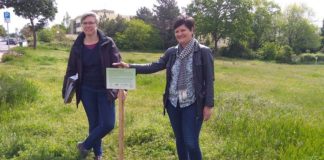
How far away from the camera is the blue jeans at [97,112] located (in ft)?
15.4

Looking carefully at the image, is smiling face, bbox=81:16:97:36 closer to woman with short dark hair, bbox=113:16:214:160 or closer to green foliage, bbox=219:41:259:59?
woman with short dark hair, bbox=113:16:214:160

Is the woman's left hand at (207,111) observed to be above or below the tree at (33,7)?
below

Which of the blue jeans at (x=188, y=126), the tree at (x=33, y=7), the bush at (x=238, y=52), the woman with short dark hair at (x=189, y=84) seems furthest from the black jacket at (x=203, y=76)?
the bush at (x=238, y=52)

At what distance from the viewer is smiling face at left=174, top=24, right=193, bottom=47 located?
13.0ft

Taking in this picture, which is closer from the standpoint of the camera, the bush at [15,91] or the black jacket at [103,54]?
the black jacket at [103,54]

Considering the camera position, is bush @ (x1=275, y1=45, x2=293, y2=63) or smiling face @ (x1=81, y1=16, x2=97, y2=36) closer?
smiling face @ (x1=81, y1=16, x2=97, y2=36)

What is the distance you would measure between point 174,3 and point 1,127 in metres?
55.5

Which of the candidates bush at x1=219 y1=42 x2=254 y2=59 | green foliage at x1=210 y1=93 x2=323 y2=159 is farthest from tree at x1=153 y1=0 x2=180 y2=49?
green foliage at x1=210 y1=93 x2=323 y2=159

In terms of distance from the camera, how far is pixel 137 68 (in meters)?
4.66

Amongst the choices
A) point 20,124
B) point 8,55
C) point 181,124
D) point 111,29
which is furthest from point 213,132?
point 111,29

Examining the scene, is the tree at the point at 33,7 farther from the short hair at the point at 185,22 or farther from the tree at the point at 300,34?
the tree at the point at 300,34

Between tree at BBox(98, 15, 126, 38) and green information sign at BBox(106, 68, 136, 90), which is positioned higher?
tree at BBox(98, 15, 126, 38)

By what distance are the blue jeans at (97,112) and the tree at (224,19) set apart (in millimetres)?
52660

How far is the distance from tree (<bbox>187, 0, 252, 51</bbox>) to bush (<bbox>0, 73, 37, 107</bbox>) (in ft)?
162
